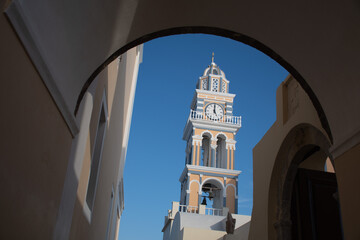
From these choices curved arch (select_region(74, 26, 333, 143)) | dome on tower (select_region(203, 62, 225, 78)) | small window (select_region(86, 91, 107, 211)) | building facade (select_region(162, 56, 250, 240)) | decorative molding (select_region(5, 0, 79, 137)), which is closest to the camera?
decorative molding (select_region(5, 0, 79, 137))

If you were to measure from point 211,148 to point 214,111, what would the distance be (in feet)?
10.2

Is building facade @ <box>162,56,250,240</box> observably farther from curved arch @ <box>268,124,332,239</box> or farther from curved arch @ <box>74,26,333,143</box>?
curved arch @ <box>74,26,333,143</box>

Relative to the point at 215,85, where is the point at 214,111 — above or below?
below

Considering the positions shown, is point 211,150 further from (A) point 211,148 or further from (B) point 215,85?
(B) point 215,85

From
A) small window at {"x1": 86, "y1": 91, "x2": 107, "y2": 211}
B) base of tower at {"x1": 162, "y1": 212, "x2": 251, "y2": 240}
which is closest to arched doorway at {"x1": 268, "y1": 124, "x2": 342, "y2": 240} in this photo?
small window at {"x1": 86, "y1": 91, "x2": 107, "y2": 211}

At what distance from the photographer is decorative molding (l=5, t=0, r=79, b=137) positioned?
2040mm

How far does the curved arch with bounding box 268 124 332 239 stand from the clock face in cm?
2079

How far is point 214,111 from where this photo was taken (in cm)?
2828

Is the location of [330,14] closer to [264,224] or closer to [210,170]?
[264,224]

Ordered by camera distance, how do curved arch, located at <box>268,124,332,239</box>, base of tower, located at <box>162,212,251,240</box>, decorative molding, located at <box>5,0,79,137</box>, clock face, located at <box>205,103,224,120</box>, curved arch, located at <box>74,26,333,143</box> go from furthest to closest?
clock face, located at <box>205,103,224,120</box> < base of tower, located at <box>162,212,251,240</box> < curved arch, located at <box>268,124,332,239</box> < curved arch, located at <box>74,26,333,143</box> < decorative molding, located at <box>5,0,79,137</box>

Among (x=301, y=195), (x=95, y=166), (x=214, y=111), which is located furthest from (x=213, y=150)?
(x=95, y=166)

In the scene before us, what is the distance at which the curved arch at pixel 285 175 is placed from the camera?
6.33 m

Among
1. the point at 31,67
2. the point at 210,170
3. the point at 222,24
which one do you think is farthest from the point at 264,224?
the point at 210,170

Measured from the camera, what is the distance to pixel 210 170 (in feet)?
84.5
